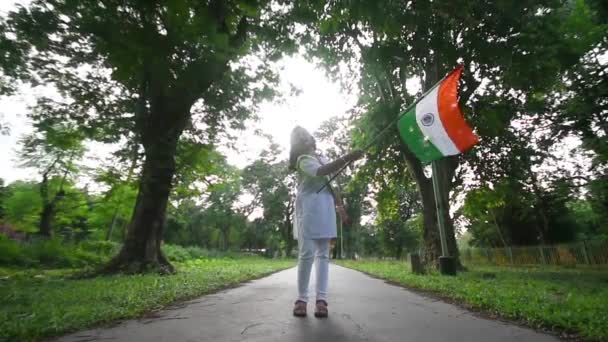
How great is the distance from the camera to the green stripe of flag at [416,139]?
394cm

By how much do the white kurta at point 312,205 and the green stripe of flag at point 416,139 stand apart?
117 centimetres

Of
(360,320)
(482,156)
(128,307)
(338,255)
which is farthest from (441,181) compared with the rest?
(338,255)

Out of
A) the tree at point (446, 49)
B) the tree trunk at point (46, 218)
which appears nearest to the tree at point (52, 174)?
the tree trunk at point (46, 218)

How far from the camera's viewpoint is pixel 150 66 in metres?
2.43

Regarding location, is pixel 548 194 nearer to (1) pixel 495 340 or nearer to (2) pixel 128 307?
(1) pixel 495 340

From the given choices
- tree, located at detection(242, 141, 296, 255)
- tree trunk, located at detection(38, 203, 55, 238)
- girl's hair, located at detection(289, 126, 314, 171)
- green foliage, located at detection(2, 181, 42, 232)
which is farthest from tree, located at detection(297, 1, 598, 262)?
tree, located at detection(242, 141, 296, 255)

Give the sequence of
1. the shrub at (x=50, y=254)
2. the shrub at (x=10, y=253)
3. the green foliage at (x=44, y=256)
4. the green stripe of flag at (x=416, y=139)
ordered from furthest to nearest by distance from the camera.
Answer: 1. the shrub at (x=50, y=254)
2. the green foliage at (x=44, y=256)
3. the shrub at (x=10, y=253)
4. the green stripe of flag at (x=416, y=139)

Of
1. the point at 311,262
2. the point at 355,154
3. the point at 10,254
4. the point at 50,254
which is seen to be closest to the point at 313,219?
the point at 311,262

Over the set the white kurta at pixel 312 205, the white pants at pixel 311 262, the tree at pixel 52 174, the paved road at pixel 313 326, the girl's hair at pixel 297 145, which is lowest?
the paved road at pixel 313 326

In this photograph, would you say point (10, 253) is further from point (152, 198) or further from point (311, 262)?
point (311, 262)

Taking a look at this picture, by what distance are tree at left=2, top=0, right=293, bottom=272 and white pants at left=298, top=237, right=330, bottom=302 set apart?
2006mm

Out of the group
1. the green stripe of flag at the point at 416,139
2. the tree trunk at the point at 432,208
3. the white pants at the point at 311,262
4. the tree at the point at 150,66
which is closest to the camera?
the tree at the point at 150,66

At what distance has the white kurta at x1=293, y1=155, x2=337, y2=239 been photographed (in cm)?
366

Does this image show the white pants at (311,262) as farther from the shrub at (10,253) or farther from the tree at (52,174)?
the tree at (52,174)
